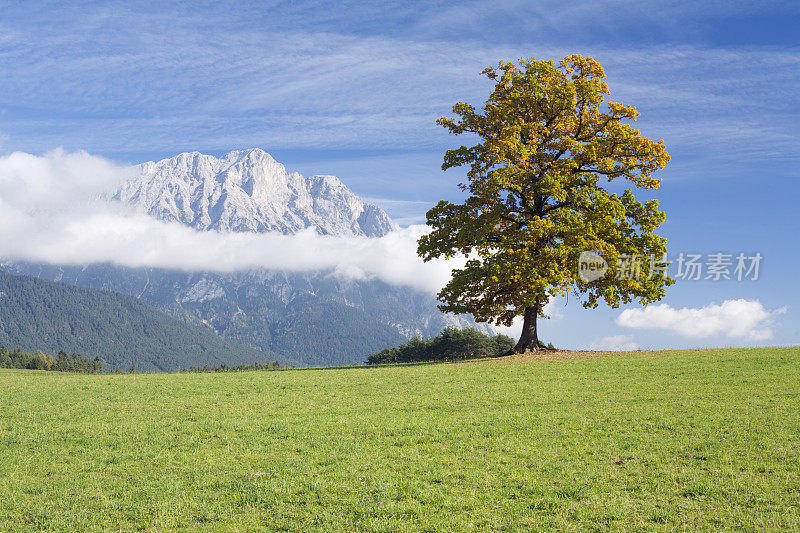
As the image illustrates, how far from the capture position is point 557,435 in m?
16.2

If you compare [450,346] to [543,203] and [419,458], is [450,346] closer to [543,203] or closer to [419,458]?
[543,203]

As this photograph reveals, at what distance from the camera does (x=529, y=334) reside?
40438mm

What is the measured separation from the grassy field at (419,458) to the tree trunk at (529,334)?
560 inches

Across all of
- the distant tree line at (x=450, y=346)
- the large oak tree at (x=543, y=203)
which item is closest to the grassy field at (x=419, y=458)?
the large oak tree at (x=543, y=203)

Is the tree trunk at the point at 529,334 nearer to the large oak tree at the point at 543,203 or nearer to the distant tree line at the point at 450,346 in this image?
the large oak tree at the point at 543,203

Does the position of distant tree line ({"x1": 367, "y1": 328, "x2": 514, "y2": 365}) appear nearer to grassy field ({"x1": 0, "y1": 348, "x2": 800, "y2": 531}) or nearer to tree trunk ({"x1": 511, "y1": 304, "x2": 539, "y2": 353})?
tree trunk ({"x1": 511, "y1": 304, "x2": 539, "y2": 353})

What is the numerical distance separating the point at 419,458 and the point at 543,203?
97.0ft

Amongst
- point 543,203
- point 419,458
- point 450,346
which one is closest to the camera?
point 419,458

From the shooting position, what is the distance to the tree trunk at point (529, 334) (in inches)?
1591

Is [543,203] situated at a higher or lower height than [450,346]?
higher

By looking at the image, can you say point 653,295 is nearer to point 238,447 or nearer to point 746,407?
point 746,407

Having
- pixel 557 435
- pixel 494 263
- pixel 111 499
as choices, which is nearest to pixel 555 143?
pixel 494 263

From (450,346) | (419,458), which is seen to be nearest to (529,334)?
(419,458)

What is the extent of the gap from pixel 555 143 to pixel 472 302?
13.0m
